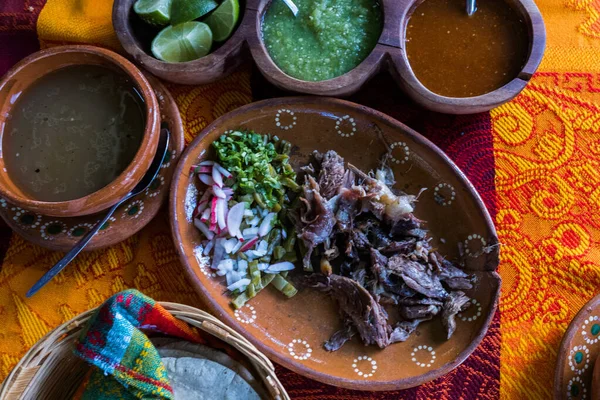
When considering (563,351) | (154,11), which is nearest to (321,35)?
(154,11)

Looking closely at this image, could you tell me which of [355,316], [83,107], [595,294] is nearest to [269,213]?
[355,316]

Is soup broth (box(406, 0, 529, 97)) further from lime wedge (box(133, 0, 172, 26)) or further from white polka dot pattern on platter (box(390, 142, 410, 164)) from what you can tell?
lime wedge (box(133, 0, 172, 26))

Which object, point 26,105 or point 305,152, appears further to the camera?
point 305,152

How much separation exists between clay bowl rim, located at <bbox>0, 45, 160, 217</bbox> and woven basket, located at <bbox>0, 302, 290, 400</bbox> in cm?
34

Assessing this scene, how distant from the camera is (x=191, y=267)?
1.85 metres

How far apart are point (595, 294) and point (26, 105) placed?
6.93 feet

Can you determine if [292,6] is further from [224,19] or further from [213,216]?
[213,216]

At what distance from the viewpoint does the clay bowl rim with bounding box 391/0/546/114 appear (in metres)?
1.95

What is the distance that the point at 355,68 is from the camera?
1.98 metres

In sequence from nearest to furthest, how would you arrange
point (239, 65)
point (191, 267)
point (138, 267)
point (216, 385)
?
point (216, 385), point (191, 267), point (138, 267), point (239, 65)

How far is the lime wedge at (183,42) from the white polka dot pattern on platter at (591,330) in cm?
162

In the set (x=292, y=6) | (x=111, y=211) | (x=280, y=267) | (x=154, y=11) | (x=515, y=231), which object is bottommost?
(x=515, y=231)

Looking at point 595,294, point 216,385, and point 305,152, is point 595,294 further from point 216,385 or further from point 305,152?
point 216,385

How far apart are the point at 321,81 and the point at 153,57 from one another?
2.02ft
